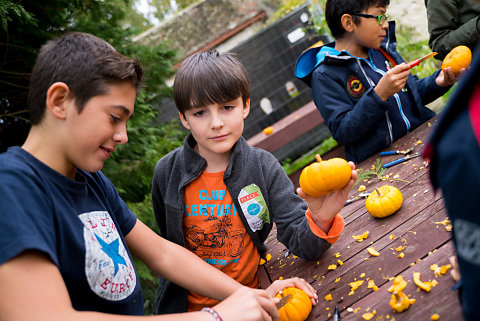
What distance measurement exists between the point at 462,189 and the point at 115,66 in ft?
4.09

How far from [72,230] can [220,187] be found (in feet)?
3.23

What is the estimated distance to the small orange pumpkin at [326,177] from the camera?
64.9 inches

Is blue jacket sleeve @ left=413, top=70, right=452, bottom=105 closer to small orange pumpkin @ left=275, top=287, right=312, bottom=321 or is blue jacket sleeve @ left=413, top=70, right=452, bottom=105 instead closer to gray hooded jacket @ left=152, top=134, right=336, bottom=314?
gray hooded jacket @ left=152, top=134, right=336, bottom=314

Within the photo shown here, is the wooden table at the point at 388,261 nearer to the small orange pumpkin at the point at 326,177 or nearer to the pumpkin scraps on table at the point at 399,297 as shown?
the pumpkin scraps on table at the point at 399,297

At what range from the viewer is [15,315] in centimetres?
100

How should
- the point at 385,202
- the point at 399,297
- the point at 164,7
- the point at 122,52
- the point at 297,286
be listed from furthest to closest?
the point at 164,7 → the point at 122,52 → the point at 385,202 → the point at 297,286 → the point at 399,297

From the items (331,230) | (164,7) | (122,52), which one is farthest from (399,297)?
(164,7)

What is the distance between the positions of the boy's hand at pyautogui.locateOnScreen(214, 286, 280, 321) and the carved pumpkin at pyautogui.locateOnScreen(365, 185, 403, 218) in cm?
77

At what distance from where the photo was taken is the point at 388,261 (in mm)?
1521

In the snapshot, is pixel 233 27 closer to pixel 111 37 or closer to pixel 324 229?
pixel 111 37

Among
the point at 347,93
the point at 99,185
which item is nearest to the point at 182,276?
the point at 99,185

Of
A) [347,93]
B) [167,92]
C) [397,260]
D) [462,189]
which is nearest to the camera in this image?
[462,189]

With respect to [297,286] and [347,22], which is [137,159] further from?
[297,286]

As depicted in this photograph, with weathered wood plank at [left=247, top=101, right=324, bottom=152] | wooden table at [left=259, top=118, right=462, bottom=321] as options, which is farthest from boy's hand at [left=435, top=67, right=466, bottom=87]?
weathered wood plank at [left=247, top=101, right=324, bottom=152]
